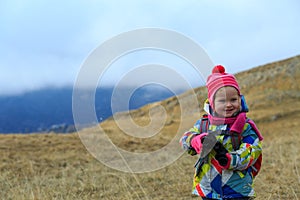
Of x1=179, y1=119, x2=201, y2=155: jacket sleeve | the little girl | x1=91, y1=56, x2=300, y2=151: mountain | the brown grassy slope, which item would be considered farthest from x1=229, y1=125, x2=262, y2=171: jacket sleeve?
x1=91, y1=56, x2=300, y2=151: mountain

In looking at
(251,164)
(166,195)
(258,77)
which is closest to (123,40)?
(251,164)

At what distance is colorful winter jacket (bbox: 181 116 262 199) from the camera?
253 cm

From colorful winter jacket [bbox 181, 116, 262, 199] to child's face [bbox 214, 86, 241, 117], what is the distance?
12 cm

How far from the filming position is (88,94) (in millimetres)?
3906

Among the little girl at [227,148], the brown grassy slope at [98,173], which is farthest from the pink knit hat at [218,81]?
the brown grassy slope at [98,173]

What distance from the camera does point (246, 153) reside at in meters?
2.50

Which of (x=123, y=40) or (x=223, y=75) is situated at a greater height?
(x=123, y=40)

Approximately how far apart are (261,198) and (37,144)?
8.85 m

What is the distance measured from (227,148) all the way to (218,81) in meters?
0.49

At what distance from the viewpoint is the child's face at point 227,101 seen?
2.63 meters

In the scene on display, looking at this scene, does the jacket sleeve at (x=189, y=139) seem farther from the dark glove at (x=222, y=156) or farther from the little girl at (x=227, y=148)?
the dark glove at (x=222, y=156)

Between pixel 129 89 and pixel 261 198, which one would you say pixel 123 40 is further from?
pixel 261 198

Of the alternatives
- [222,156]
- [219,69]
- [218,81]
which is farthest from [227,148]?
[219,69]

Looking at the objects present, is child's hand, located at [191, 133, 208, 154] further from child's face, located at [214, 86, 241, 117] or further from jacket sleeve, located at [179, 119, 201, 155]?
child's face, located at [214, 86, 241, 117]
